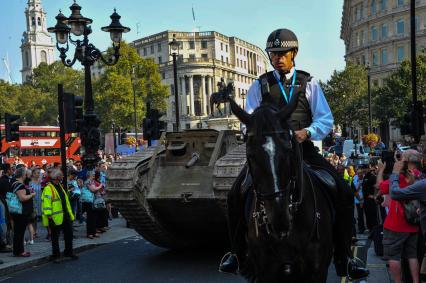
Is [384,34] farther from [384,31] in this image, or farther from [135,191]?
[135,191]

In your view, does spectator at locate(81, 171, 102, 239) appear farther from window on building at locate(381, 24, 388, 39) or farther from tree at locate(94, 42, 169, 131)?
window on building at locate(381, 24, 388, 39)

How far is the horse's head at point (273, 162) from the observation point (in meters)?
3.36

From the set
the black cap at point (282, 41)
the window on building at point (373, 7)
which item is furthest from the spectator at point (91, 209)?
the window on building at point (373, 7)

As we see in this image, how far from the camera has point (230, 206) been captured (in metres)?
4.62

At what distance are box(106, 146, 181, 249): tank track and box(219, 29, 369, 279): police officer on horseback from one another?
492 centimetres

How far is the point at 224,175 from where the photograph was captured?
903 centimetres

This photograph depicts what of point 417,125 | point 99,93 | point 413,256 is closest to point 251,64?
point 99,93

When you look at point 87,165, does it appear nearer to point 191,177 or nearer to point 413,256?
point 191,177

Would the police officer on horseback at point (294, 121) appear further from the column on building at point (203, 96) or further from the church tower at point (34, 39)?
the church tower at point (34, 39)

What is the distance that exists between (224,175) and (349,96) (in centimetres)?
4935

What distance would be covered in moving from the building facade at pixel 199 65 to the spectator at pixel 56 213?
75559 millimetres

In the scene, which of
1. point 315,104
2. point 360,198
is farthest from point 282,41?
point 360,198

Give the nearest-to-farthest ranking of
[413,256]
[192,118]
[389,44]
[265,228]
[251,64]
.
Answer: [265,228] → [413,256] → [389,44] → [192,118] → [251,64]

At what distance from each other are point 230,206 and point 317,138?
0.95 m
